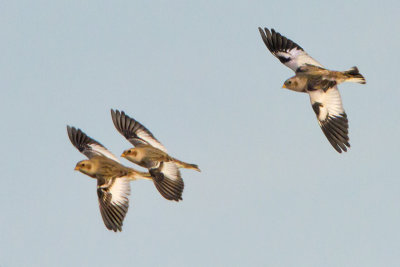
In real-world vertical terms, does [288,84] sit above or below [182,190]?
above

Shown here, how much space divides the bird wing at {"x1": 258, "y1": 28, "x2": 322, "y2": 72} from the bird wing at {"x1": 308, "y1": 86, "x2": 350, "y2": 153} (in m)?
1.58

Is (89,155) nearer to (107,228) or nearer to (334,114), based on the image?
(107,228)

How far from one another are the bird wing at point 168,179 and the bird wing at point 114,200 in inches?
33.7

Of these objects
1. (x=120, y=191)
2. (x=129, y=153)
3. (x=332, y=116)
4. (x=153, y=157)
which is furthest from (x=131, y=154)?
(x=332, y=116)

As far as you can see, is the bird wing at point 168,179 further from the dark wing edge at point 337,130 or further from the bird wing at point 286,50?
the bird wing at point 286,50

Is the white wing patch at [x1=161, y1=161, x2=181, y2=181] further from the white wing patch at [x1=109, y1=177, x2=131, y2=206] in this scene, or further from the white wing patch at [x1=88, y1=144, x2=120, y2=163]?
the white wing patch at [x1=88, y1=144, x2=120, y2=163]

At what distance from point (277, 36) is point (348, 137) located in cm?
455

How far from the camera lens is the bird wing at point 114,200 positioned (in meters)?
24.0

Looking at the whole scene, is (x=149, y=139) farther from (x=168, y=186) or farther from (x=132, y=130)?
(x=168, y=186)

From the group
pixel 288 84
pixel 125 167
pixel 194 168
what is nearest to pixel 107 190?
pixel 125 167

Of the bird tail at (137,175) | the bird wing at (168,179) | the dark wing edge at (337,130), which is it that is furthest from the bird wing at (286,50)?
the bird tail at (137,175)

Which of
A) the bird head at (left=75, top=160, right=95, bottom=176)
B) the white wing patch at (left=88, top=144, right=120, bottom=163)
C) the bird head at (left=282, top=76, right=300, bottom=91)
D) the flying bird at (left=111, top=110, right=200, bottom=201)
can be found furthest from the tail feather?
the bird head at (left=282, top=76, right=300, bottom=91)

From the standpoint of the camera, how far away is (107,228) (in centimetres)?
2381

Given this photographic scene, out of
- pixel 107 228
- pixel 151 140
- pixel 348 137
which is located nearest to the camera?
pixel 107 228
